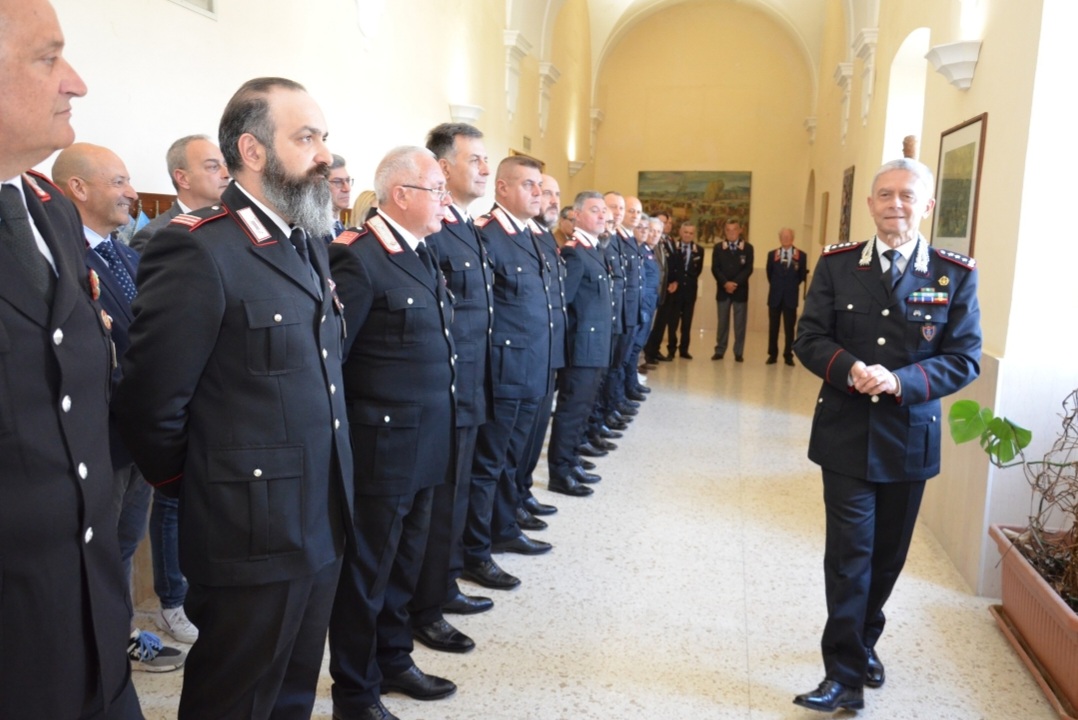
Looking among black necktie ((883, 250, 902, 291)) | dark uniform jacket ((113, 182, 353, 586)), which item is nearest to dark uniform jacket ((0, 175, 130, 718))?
dark uniform jacket ((113, 182, 353, 586))

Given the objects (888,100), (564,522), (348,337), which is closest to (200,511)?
(348,337)

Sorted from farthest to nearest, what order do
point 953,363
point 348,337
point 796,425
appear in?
point 796,425
point 953,363
point 348,337

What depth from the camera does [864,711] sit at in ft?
8.75

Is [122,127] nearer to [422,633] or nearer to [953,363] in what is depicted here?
[422,633]

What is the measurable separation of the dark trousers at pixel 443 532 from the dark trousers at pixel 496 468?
1.29 feet

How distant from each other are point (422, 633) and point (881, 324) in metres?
1.83

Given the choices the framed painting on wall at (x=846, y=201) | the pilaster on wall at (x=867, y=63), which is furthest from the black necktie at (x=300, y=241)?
the framed painting on wall at (x=846, y=201)

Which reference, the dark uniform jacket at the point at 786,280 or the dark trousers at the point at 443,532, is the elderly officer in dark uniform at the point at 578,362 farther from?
the dark uniform jacket at the point at 786,280

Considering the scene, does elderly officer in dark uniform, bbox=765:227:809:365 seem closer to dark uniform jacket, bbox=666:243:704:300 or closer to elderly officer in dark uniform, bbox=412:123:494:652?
dark uniform jacket, bbox=666:243:704:300

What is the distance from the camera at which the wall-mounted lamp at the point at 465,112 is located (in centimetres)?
738

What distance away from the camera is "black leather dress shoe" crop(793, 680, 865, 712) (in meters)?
2.58

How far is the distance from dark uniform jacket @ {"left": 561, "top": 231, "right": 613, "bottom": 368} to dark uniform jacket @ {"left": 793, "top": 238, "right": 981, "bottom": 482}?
2.29 metres

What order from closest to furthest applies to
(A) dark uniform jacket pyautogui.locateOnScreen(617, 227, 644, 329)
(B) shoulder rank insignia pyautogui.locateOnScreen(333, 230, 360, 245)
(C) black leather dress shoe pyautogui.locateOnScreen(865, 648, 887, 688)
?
(B) shoulder rank insignia pyautogui.locateOnScreen(333, 230, 360, 245) → (C) black leather dress shoe pyautogui.locateOnScreen(865, 648, 887, 688) → (A) dark uniform jacket pyautogui.locateOnScreen(617, 227, 644, 329)

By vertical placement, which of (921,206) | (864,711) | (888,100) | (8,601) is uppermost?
Result: (888,100)
